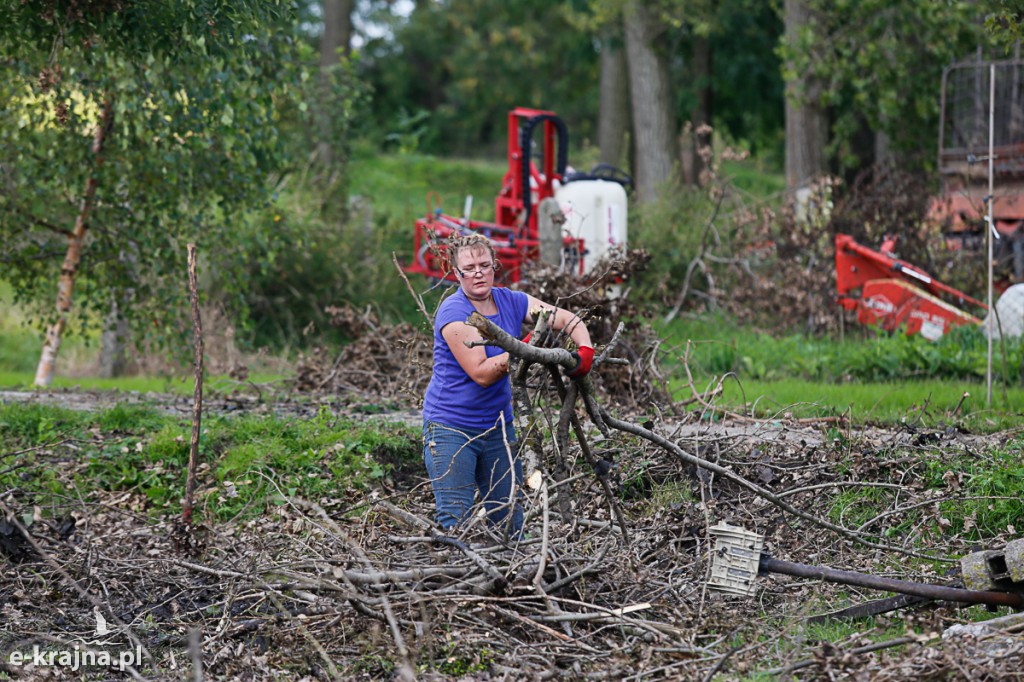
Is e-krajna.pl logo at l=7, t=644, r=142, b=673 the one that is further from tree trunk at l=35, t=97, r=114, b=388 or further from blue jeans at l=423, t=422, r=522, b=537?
tree trunk at l=35, t=97, r=114, b=388

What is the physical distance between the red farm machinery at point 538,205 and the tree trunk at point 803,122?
5219mm

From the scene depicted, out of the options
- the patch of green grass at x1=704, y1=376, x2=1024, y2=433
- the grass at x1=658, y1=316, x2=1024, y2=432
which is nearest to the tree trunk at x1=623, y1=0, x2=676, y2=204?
the grass at x1=658, y1=316, x2=1024, y2=432

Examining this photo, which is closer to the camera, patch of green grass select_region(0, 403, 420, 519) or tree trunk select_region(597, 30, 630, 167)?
patch of green grass select_region(0, 403, 420, 519)

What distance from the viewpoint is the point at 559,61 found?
101 ft

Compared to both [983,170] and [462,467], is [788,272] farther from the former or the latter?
[462,467]

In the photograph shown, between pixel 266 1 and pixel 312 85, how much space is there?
8.08m

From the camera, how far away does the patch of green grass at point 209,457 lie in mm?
7605

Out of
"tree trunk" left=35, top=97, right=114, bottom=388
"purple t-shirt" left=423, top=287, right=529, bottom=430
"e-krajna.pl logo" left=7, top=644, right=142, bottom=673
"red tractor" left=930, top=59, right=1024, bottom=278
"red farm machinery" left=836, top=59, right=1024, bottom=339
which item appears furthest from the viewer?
"red tractor" left=930, top=59, right=1024, bottom=278

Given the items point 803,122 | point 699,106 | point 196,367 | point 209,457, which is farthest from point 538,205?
point 699,106

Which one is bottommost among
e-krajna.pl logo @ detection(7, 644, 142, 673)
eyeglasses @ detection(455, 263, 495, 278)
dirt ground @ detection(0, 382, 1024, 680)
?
e-krajna.pl logo @ detection(7, 644, 142, 673)

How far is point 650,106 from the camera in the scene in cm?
2173

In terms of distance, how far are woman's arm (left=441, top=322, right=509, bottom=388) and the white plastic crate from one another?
1.22m

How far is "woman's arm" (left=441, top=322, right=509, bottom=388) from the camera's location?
5535 millimetres

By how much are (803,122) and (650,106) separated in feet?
12.2
